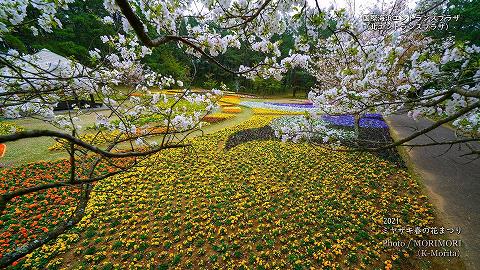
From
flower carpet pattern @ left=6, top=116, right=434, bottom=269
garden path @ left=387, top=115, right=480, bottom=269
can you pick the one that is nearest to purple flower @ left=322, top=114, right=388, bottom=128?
garden path @ left=387, top=115, right=480, bottom=269

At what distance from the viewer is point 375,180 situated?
7645 millimetres

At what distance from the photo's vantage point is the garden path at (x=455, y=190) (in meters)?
5.00

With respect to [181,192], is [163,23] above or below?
above

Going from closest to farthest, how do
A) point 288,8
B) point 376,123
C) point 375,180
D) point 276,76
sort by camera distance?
point 288,8, point 276,76, point 375,180, point 376,123

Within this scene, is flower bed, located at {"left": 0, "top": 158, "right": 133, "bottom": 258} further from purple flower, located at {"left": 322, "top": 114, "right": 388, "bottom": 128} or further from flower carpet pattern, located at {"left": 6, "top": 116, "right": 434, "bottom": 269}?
purple flower, located at {"left": 322, "top": 114, "right": 388, "bottom": 128}

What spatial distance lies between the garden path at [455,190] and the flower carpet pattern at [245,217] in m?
0.51

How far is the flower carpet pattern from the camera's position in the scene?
473 centimetres

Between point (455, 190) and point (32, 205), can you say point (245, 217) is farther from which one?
point (455, 190)

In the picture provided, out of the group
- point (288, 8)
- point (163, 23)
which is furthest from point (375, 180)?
point (163, 23)

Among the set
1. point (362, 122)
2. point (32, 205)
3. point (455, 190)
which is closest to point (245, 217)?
point (32, 205)

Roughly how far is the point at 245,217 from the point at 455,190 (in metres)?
6.48

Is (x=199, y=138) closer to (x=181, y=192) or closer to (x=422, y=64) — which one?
(x=181, y=192)

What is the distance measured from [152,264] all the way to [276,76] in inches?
174

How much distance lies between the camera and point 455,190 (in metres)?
6.77
